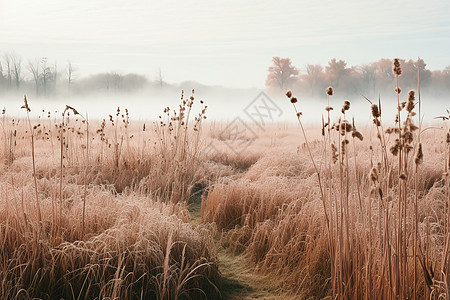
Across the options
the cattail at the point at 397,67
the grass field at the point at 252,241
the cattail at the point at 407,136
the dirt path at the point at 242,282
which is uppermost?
the cattail at the point at 397,67

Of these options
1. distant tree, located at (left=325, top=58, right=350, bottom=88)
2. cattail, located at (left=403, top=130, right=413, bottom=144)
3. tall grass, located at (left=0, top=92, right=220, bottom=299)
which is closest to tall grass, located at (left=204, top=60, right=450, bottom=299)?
cattail, located at (left=403, top=130, right=413, bottom=144)

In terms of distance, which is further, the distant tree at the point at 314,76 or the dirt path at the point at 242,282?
the distant tree at the point at 314,76

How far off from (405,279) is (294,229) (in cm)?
165

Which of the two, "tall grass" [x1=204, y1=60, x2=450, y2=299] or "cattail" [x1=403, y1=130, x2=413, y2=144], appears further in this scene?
"tall grass" [x1=204, y1=60, x2=450, y2=299]

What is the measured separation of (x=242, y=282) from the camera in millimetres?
3119

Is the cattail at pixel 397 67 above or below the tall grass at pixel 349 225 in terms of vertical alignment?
above

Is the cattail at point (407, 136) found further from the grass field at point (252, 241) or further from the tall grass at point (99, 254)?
the tall grass at point (99, 254)

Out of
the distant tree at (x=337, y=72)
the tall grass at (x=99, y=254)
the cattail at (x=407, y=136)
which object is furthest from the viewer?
the distant tree at (x=337, y=72)

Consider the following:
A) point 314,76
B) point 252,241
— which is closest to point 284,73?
point 314,76

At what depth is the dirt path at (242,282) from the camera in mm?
2910

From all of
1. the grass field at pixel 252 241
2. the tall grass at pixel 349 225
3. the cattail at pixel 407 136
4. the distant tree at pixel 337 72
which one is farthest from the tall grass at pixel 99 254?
the distant tree at pixel 337 72

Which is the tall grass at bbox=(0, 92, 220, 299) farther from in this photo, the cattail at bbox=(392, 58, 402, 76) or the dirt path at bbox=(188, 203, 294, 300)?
the cattail at bbox=(392, 58, 402, 76)

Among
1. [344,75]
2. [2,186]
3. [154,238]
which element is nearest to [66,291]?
[154,238]

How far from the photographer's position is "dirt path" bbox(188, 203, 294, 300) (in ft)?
9.55
